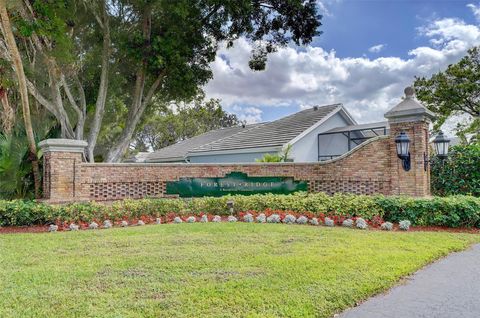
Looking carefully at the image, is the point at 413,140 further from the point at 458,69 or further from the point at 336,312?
the point at 458,69

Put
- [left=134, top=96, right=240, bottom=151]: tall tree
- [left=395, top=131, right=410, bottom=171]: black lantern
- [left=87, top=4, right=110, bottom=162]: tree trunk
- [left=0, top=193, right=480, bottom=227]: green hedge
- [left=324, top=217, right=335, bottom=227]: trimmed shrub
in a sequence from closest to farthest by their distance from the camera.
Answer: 1. [left=0, top=193, right=480, bottom=227]: green hedge
2. [left=324, top=217, right=335, bottom=227]: trimmed shrub
3. [left=395, top=131, right=410, bottom=171]: black lantern
4. [left=87, top=4, right=110, bottom=162]: tree trunk
5. [left=134, top=96, right=240, bottom=151]: tall tree

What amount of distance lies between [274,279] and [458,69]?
988 inches

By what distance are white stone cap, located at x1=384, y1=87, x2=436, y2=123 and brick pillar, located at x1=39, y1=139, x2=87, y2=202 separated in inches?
353

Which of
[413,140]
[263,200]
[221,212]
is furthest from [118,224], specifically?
[413,140]

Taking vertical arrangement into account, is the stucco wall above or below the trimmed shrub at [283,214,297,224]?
above

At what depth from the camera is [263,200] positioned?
10.9 meters

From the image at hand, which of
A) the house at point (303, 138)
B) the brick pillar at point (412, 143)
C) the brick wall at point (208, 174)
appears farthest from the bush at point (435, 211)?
the house at point (303, 138)

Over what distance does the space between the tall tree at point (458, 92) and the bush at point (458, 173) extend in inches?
540

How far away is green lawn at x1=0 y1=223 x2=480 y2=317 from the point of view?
4.16 meters

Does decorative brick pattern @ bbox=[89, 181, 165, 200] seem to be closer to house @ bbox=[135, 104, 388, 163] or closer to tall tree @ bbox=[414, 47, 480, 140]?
house @ bbox=[135, 104, 388, 163]

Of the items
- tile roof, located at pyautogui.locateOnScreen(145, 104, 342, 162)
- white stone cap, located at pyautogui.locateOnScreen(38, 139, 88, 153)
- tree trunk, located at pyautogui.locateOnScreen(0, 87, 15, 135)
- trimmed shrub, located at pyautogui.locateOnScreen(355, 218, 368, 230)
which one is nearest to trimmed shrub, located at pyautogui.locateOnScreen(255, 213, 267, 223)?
trimmed shrub, located at pyautogui.locateOnScreen(355, 218, 368, 230)

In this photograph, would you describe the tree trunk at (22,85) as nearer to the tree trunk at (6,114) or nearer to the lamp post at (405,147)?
the tree trunk at (6,114)

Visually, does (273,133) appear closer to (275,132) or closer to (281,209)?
(275,132)

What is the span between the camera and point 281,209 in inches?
417
